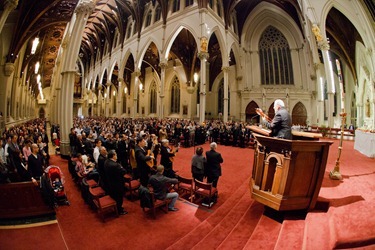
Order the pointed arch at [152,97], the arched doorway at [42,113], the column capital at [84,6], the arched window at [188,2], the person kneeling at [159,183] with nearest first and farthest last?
the person kneeling at [159,183] → the column capital at [84,6] → the arched window at [188,2] → the pointed arch at [152,97] → the arched doorway at [42,113]

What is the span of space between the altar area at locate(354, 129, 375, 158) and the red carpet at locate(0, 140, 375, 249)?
122 inches

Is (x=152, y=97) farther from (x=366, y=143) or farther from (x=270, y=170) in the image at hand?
(x=270, y=170)

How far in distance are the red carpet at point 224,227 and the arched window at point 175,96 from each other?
21.9 m

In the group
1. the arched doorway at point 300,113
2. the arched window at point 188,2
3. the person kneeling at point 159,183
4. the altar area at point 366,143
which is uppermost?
the arched window at point 188,2

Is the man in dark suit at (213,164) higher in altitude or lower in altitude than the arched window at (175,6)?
lower

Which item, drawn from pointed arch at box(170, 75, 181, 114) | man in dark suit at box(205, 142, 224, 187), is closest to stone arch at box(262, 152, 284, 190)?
man in dark suit at box(205, 142, 224, 187)

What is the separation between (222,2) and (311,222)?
850 inches

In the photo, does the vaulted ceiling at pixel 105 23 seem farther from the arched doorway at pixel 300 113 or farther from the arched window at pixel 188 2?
the arched doorway at pixel 300 113

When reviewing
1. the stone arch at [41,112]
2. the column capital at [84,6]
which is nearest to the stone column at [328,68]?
the column capital at [84,6]

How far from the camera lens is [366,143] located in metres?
7.47

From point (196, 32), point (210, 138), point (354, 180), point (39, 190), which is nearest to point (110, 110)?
point (196, 32)

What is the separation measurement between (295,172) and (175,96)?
80.0 feet

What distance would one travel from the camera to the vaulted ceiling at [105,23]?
1222cm

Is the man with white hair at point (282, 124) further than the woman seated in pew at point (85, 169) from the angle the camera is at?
No
